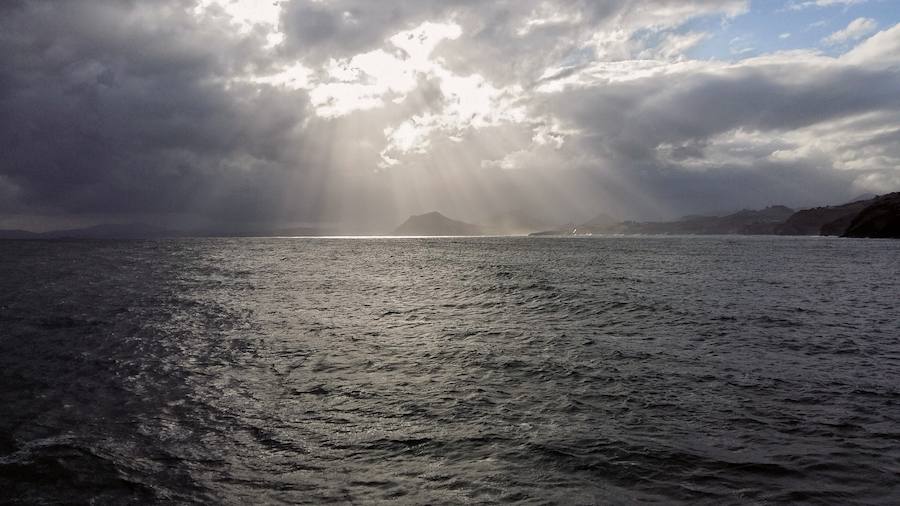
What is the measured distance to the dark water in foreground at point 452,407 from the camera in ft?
37.1

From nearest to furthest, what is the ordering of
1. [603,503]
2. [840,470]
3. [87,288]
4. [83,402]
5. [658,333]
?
1. [603,503]
2. [840,470]
3. [83,402]
4. [658,333]
5. [87,288]

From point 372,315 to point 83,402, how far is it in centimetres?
2286

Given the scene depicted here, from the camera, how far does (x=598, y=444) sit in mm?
13617

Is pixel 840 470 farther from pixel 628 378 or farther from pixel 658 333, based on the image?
pixel 658 333

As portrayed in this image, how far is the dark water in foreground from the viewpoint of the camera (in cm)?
1130

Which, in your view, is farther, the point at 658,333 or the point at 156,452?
the point at 658,333

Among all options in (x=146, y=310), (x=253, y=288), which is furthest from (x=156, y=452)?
(x=253, y=288)

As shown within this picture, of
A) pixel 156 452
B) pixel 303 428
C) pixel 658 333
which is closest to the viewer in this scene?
pixel 156 452

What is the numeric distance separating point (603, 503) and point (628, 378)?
10.8 m

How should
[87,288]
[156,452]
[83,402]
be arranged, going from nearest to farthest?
[156,452]
[83,402]
[87,288]

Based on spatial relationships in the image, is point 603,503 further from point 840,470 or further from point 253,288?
point 253,288

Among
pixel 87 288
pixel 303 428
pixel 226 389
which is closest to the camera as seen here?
pixel 303 428

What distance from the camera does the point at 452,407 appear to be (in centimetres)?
1683

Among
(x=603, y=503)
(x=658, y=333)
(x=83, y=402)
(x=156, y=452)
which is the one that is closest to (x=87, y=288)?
(x=83, y=402)
